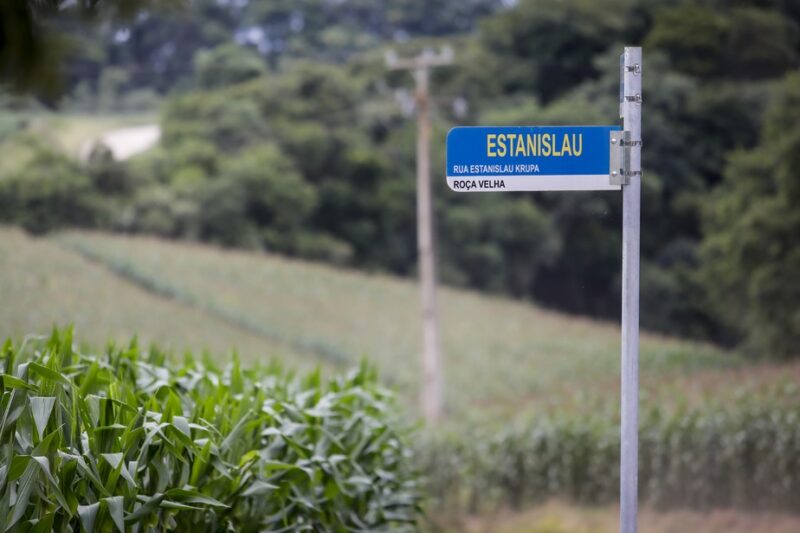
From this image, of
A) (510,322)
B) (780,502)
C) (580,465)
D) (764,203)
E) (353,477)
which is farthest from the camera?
(510,322)

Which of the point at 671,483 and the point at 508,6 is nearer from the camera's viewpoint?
the point at 671,483

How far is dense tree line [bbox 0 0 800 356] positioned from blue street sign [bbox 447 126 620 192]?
39.4ft

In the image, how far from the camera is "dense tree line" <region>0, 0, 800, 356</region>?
16281mm

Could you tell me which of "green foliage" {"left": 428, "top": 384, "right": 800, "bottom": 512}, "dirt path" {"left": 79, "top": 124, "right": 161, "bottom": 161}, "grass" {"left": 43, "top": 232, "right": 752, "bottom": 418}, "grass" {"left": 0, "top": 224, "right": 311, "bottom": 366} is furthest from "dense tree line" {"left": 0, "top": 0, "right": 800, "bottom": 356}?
"green foliage" {"left": 428, "top": 384, "right": 800, "bottom": 512}

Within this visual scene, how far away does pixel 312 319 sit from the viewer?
61.0 feet

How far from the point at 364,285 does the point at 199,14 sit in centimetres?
768

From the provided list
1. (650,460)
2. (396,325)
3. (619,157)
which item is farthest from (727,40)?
(619,157)

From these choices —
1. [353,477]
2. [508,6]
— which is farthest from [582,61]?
[353,477]

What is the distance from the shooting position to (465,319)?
19.2 meters

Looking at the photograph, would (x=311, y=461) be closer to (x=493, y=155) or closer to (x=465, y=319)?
(x=493, y=155)

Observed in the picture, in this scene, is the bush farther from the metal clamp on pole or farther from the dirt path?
the dirt path

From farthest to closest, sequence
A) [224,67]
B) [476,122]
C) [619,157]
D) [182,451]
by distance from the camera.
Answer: [224,67] < [476,122] < [182,451] < [619,157]

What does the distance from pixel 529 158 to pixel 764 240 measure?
1308 cm

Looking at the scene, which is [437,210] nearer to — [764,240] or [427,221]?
[427,221]
